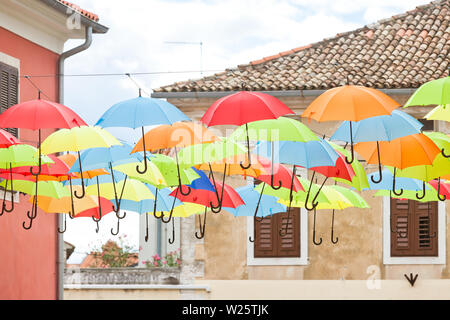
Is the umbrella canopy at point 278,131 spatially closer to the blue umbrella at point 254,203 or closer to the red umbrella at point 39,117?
the red umbrella at point 39,117

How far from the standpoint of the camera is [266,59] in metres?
21.8

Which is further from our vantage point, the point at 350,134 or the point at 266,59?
the point at 266,59

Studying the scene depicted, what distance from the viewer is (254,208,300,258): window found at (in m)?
20.9

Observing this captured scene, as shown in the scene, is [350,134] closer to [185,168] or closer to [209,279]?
[185,168]

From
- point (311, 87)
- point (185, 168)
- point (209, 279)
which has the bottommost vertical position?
point (209, 279)

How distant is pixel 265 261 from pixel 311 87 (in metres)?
3.50

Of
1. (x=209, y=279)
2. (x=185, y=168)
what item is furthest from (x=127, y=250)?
(x=185, y=168)

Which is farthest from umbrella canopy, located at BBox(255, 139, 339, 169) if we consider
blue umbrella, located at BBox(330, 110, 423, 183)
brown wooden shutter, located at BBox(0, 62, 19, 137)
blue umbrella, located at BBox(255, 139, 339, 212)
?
brown wooden shutter, located at BBox(0, 62, 19, 137)

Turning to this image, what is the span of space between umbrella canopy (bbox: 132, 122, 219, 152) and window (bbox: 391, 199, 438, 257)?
925 cm

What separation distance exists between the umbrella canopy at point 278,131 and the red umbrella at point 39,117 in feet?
6.29

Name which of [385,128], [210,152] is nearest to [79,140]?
[210,152]
